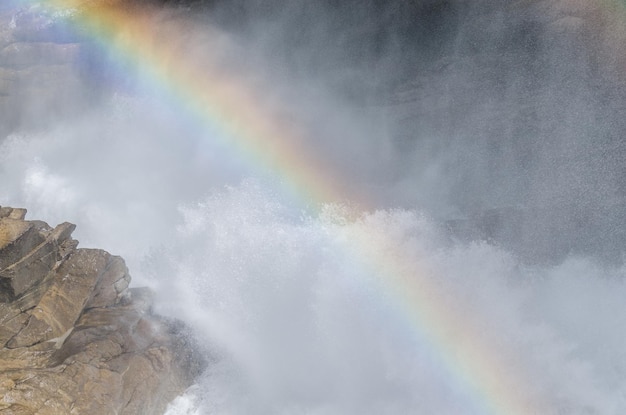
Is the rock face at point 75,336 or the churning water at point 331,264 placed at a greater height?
the churning water at point 331,264

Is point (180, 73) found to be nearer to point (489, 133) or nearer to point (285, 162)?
point (285, 162)

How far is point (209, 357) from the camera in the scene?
11180 mm

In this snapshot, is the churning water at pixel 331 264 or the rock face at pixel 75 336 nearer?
the rock face at pixel 75 336

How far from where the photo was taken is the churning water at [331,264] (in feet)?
36.5

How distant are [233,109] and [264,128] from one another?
1761 millimetres

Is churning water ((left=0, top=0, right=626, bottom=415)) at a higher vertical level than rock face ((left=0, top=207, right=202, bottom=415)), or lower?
higher

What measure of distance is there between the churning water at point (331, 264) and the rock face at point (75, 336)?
2.74ft

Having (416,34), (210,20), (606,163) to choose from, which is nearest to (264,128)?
(210,20)

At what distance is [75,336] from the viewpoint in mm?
9914

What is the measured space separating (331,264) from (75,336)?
24.4 feet

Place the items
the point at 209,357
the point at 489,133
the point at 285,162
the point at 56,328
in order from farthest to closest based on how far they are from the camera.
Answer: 1. the point at 285,162
2. the point at 489,133
3. the point at 209,357
4. the point at 56,328

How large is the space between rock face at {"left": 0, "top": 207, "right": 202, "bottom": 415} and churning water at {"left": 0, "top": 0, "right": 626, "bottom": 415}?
2.74ft

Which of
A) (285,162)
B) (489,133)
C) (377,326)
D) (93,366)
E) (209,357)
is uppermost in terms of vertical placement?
(489,133)

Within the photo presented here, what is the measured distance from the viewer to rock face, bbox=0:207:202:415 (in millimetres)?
8516
